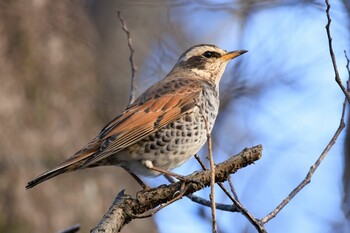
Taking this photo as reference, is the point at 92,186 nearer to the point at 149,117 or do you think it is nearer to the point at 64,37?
the point at 64,37

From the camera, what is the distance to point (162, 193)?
15.4 ft

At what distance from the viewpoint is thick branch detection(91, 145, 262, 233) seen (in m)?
4.41

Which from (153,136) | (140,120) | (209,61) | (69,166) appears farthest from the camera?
(209,61)

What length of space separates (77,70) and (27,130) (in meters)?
1.22

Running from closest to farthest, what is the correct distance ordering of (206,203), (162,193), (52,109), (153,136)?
(162,193), (206,203), (153,136), (52,109)

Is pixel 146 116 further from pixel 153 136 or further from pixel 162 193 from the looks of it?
pixel 162 193

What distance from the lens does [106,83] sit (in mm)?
9672

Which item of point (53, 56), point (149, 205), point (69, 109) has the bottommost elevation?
point (149, 205)

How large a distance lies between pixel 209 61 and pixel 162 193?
2515 mm

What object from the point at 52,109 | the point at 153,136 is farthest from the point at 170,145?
the point at 52,109

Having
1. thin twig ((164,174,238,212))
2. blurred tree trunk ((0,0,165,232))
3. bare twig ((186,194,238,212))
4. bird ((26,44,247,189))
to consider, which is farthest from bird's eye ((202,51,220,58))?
blurred tree trunk ((0,0,165,232))

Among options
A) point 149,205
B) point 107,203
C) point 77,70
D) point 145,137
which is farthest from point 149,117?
point 77,70

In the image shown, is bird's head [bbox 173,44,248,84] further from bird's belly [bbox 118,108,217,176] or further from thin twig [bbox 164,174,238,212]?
thin twig [bbox 164,174,238,212]

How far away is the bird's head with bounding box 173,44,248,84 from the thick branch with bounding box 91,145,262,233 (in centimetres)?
228
